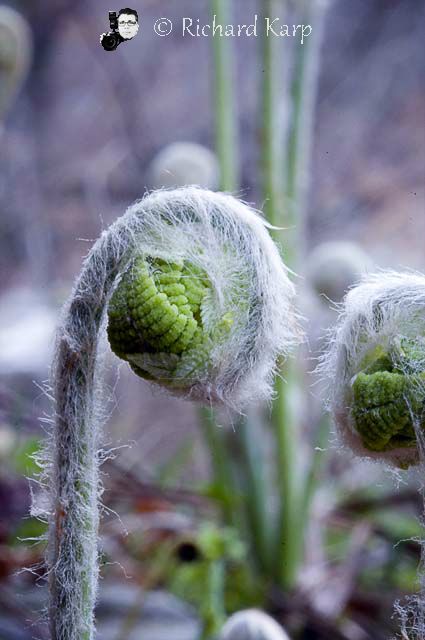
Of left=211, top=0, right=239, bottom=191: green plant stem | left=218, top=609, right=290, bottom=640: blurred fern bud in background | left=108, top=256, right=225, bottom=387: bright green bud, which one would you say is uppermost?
left=211, top=0, right=239, bottom=191: green plant stem

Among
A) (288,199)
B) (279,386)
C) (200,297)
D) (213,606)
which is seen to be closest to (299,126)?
(288,199)

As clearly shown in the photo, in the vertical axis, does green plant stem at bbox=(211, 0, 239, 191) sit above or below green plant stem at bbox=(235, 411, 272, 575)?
above

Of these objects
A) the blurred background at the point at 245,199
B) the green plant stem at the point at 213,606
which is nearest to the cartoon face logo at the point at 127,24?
the blurred background at the point at 245,199

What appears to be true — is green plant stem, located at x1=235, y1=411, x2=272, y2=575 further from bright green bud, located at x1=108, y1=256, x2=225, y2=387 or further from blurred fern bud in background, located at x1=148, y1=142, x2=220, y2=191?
bright green bud, located at x1=108, y1=256, x2=225, y2=387

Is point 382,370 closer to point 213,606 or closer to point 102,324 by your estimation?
point 102,324

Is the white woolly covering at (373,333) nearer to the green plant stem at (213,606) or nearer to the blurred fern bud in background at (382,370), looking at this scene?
the blurred fern bud in background at (382,370)

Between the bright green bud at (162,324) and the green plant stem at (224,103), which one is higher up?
the green plant stem at (224,103)

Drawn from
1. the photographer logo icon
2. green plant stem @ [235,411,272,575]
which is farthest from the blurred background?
the photographer logo icon

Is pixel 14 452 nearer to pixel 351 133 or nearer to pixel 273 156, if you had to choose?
pixel 273 156
